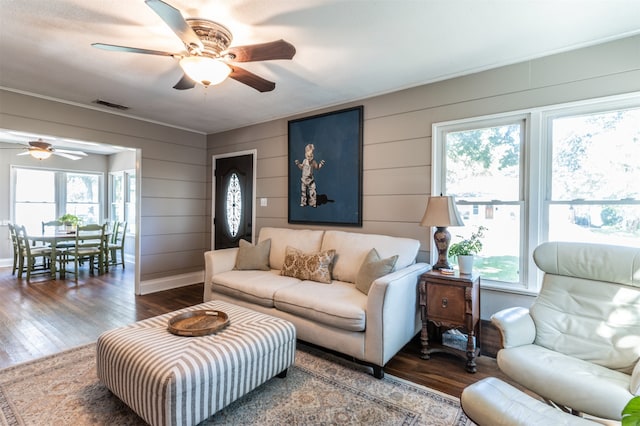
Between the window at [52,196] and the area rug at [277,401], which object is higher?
the window at [52,196]

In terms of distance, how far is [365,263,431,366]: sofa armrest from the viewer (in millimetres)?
2211

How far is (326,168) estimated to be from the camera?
3750mm

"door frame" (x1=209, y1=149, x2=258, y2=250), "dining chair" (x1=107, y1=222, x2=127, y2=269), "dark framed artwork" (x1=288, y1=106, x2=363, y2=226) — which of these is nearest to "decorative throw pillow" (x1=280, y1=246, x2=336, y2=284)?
"dark framed artwork" (x1=288, y1=106, x2=363, y2=226)

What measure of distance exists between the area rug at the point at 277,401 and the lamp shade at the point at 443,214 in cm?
127

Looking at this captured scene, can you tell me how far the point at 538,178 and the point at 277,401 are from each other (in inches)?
104

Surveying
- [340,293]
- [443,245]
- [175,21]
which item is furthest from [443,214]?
[175,21]

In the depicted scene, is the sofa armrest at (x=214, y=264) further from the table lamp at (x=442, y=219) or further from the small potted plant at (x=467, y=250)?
the small potted plant at (x=467, y=250)

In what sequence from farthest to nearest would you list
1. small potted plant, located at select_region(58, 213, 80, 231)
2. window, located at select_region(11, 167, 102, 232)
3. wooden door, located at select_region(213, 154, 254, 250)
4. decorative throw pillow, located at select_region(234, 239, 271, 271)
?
window, located at select_region(11, 167, 102, 232)
small potted plant, located at select_region(58, 213, 80, 231)
wooden door, located at select_region(213, 154, 254, 250)
decorative throw pillow, located at select_region(234, 239, 271, 271)

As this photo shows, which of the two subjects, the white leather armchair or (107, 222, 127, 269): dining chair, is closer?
the white leather armchair

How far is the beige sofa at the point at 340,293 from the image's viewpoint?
7.40 feet

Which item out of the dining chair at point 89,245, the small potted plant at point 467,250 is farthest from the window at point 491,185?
the dining chair at point 89,245

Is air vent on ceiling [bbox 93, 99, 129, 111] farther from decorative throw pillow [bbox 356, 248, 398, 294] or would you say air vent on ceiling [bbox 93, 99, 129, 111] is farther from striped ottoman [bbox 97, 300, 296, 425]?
decorative throw pillow [bbox 356, 248, 398, 294]

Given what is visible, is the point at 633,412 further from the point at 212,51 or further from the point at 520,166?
the point at 212,51

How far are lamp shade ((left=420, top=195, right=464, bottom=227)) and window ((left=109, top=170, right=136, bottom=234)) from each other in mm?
6203
